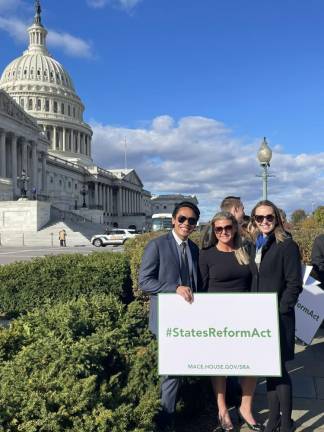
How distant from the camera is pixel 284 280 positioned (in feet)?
14.7

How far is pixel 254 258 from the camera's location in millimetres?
4578

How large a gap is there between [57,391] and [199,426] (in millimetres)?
1759

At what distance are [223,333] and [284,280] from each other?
0.83 meters

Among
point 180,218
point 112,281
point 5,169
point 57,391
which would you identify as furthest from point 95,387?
point 5,169

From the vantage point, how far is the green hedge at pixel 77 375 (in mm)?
3238

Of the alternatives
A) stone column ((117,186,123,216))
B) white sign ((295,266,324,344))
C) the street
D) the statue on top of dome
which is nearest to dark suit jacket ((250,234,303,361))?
white sign ((295,266,324,344))

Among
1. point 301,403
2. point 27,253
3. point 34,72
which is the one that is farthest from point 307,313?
point 34,72

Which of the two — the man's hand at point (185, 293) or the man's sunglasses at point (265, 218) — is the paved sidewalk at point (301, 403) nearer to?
the man's hand at point (185, 293)

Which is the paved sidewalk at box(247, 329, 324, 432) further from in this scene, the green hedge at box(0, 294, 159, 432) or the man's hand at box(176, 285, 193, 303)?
the man's hand at box(176, 285, 193, 303)

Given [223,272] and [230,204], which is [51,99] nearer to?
[230,204]

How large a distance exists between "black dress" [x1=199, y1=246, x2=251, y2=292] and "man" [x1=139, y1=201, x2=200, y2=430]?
99mm

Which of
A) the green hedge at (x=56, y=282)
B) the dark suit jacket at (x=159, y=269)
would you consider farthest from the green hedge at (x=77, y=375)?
the green hedge at (x=56, y=282)

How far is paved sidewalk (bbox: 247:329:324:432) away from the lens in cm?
470

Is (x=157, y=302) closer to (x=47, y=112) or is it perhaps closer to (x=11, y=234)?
(x=11, y=234)
